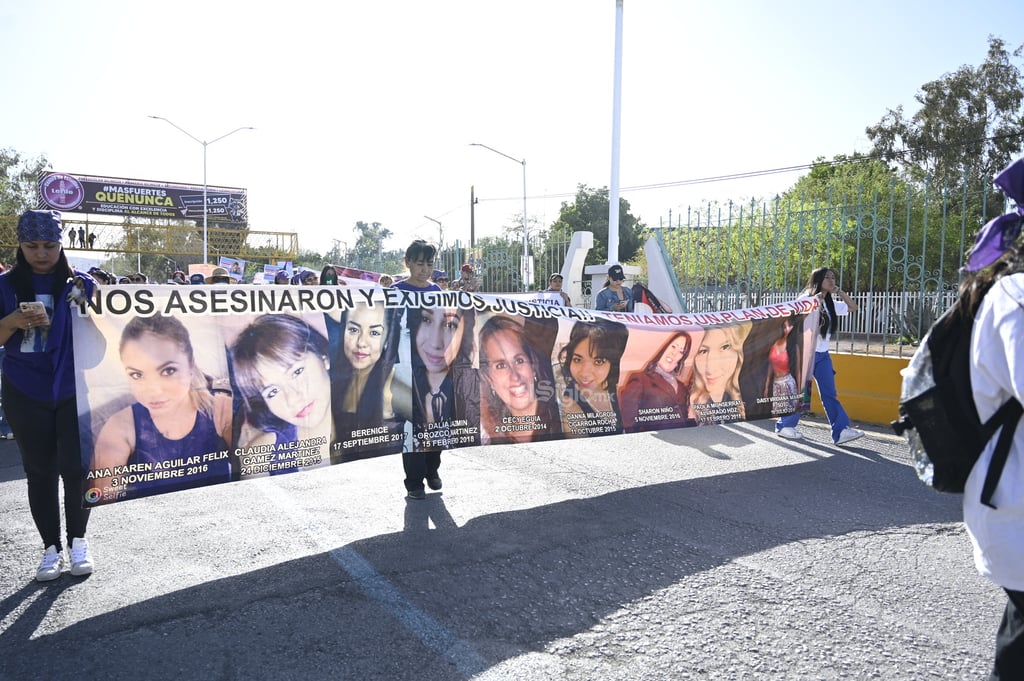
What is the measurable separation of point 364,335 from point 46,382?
1.85m

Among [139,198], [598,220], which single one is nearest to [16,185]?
[139,198]

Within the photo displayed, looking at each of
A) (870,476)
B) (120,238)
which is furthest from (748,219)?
(120,238)

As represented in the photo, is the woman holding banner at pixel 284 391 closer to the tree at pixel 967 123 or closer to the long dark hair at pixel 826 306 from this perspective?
the long dark hair at pixel 826 306

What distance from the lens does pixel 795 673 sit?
9.34ft

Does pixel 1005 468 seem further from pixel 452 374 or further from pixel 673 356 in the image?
pixel 673 356

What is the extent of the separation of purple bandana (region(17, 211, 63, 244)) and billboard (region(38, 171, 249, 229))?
2140 inches

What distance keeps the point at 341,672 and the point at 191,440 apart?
195 centimetres

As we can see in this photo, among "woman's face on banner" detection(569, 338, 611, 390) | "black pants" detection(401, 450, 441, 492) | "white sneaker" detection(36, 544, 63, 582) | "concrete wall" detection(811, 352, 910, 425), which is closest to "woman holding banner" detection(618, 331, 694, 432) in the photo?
"woman's face on banner" detection(569, 338, 611, 390)

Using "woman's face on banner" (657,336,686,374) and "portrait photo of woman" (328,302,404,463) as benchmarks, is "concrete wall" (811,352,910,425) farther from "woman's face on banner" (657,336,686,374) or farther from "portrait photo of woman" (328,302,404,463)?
"portrait photo of woman" (328,302,404,463)

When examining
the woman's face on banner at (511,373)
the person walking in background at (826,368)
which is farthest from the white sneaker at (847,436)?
the woman's face on banner at (511,373)

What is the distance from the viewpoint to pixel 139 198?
5472cm

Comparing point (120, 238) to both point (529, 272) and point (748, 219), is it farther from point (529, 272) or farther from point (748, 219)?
point (748, 219)

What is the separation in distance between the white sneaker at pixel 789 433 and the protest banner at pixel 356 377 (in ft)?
2.87

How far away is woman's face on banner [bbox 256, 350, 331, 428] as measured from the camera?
4.55 meters
